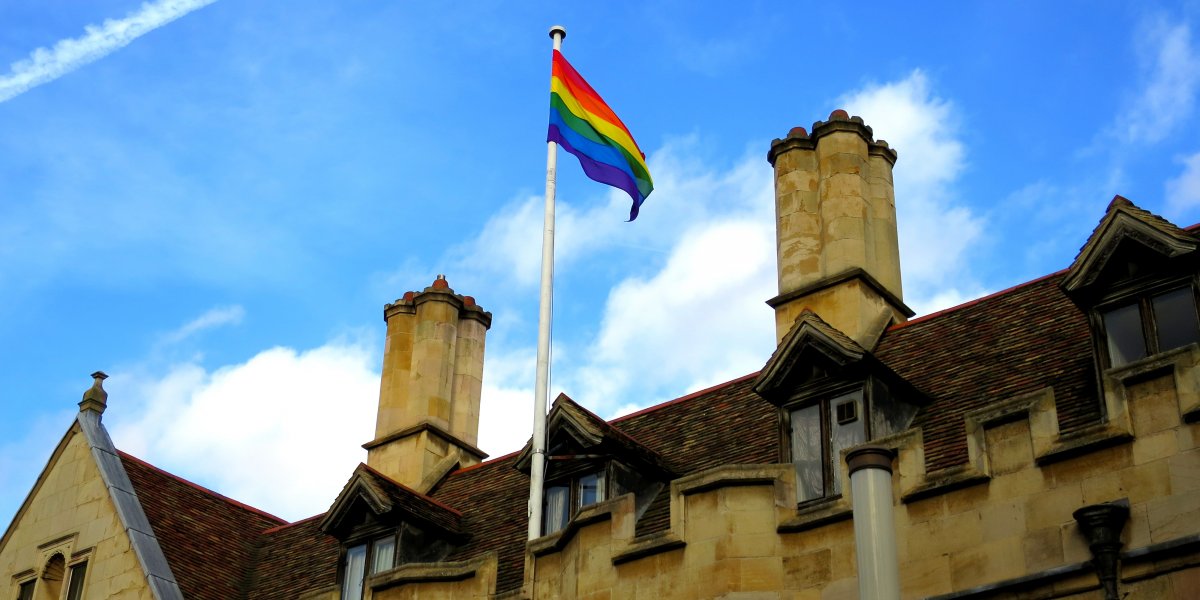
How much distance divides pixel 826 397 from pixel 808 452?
2.52 ft

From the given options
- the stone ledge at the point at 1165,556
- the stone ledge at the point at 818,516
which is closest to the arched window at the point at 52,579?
the stone ledge at the point at 818,516

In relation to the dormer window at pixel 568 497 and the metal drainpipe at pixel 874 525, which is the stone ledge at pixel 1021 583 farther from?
the dormer window at pixel 568 497

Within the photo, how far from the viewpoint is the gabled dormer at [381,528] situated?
23.6 meters

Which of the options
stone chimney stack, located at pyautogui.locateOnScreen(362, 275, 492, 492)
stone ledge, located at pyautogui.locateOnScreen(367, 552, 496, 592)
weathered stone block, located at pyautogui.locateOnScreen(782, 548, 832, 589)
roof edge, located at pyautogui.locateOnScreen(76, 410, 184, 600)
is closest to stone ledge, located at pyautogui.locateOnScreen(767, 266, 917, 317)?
stone ledge, located at pyautogui.locateOnScreen(367, 552, 496, 592)

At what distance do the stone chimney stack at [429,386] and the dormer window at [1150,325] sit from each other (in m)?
13.9

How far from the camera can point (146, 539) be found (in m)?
25.4

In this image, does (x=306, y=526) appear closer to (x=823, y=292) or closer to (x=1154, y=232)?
(x=823, y=292)

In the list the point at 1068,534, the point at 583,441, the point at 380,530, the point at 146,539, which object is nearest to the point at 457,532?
the point at 380,530

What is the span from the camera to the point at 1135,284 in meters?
17.5

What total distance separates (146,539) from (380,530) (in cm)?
410

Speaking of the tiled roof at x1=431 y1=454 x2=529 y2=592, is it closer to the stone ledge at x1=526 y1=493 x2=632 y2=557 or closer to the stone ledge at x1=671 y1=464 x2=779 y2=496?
the stone ledge at x1=526 y1=493 x2=632 y2=557

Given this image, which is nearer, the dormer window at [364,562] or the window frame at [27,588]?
the dormer window at [364,562]

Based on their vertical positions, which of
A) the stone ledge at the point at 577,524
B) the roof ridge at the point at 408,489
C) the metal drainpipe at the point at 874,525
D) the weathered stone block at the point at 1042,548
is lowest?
the metal drainpipe at the point at 874,525

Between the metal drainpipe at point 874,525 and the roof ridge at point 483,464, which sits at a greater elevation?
the roof ridge at point 483,464
